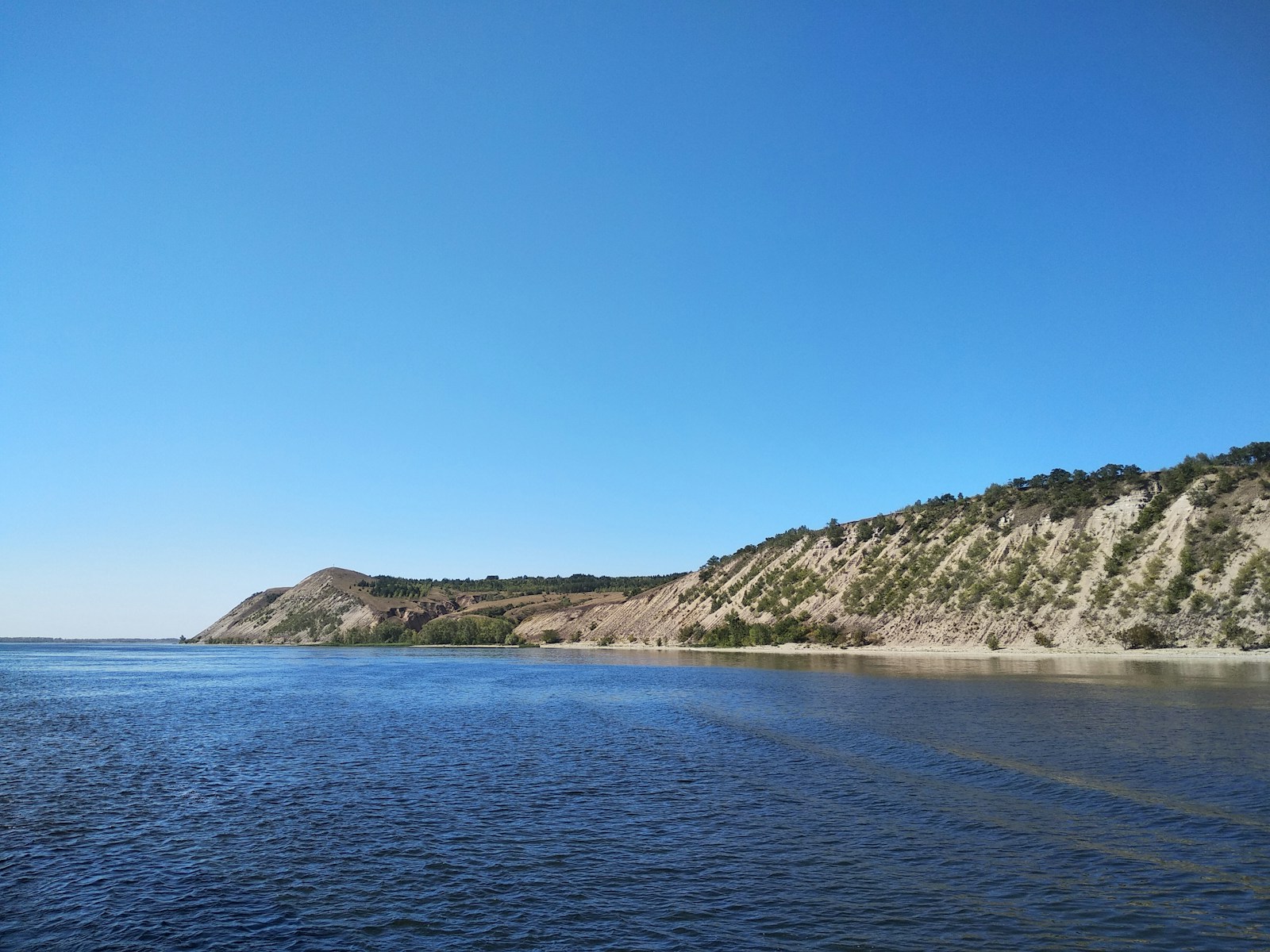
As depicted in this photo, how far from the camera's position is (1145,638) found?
247 ft

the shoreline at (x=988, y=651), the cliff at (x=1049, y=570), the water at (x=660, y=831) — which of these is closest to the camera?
the water at (x=660, y=831)

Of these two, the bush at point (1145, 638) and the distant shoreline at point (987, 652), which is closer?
the distant shoreline at point (987, 652)

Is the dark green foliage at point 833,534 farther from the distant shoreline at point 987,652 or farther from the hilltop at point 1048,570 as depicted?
the distant shoreline at point 987,652

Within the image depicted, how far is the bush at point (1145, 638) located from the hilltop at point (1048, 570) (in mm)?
127

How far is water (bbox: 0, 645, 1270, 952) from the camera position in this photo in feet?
42.8

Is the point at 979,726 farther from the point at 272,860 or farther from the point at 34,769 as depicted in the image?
the point at 34,769

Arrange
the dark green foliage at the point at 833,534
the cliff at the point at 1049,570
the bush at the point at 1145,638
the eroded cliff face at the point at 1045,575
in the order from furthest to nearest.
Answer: the dark green foliage at the point at 833,534 < the cliff at the point at 1049,570 < the eroded cliff face at the point at 1045,575 < the bush at the point at 1145,638

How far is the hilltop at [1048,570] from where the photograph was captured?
248ft

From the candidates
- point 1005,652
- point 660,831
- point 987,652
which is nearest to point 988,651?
point 987,652

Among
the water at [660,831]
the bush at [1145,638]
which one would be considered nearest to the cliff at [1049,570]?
the bush at [1145,638]

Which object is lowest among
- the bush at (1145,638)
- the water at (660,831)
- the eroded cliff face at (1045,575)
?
the water at (660,831)

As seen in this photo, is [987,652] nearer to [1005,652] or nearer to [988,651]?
[988,651]

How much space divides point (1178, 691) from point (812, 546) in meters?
Result: 104

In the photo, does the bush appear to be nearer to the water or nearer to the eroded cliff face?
the eroded cliff face
